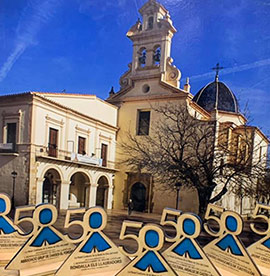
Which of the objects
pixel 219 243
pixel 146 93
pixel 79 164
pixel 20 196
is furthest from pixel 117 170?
pixel 219 243

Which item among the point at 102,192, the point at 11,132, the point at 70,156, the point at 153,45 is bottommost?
the point at 102,192

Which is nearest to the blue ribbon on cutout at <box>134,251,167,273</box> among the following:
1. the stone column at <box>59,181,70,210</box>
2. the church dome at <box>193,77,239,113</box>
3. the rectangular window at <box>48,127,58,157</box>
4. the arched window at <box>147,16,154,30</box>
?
the rectangular window at <box>48,127,58,157</box>

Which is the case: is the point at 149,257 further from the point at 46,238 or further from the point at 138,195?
the point at 138,195

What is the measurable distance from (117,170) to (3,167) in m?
8.81

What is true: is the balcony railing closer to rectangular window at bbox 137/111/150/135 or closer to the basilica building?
the basilica building

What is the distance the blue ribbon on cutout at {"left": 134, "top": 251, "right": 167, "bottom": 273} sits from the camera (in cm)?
421

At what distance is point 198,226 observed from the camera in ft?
14.3

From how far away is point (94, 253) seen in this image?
15.0ft

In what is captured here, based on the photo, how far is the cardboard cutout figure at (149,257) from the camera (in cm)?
420

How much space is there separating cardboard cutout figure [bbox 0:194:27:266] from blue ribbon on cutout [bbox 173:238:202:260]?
2.68m

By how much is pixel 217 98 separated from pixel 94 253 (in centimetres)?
2360

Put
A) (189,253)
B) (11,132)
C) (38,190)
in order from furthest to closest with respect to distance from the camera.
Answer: (11,132)
(38,190)
(189,253)

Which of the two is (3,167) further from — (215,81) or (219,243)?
(215,81)

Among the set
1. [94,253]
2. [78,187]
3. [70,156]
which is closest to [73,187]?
[78,187]
